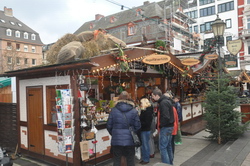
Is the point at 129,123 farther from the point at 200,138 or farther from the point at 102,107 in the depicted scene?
the point at 200,138

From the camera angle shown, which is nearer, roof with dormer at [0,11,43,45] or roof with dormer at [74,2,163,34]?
roof with dormer at [74,2,163,34]

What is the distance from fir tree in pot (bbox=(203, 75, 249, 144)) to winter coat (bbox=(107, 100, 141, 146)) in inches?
163

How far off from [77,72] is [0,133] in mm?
5299

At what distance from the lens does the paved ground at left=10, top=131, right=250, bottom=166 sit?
17.3 ft

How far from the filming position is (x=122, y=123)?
14.7 feet

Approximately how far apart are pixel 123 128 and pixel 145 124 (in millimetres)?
1532

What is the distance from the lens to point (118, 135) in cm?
448

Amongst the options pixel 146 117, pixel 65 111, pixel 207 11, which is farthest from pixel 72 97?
pixel 207 11

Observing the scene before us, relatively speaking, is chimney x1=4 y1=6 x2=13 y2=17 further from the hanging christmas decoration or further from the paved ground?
the hanging christmas decoration

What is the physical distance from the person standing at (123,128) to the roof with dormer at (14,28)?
4631 cm

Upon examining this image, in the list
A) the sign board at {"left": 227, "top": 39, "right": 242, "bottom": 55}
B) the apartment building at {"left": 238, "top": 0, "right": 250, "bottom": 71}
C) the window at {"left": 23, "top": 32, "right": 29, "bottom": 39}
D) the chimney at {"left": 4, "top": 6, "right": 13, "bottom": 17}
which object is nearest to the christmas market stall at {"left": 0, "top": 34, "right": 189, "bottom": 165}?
the sign board at {"left": 227, "top": 39, "right": 242, "bottom": 55}

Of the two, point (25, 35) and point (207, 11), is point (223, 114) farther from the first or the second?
point (25, 35)

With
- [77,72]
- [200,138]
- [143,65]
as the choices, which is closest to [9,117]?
[77,72]

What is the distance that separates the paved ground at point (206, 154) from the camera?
5.28m
